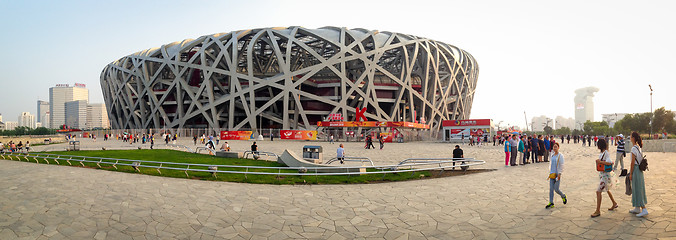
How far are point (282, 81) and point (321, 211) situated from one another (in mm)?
44506

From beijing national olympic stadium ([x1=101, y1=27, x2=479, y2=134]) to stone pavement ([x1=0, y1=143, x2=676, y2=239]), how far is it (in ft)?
132

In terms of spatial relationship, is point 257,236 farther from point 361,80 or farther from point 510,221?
point 361,80

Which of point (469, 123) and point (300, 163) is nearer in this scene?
point (300, 163)

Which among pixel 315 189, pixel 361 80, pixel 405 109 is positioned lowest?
pixel 315 189

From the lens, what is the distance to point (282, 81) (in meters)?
50.2

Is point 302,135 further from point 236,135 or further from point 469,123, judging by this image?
point 469,123

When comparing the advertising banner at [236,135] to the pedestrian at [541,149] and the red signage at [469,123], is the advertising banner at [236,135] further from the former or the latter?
the pedestrian at [541,149]

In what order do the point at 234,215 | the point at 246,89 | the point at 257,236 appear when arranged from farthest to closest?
the point at 246,89
the point at 234,215
the point at 257,236

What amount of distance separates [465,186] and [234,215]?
19.5 feet

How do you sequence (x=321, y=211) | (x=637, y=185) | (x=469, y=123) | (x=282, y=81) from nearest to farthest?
(x=637, y=185), (x=321, y=211), (x=469, y=123), (x=282, y=81)

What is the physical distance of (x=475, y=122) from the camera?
4047 centimetres

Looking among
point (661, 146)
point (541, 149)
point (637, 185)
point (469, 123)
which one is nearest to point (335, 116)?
point (469, 123)

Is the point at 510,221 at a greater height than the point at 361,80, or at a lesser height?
lesser

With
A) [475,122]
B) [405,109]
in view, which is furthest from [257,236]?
[405,109]
